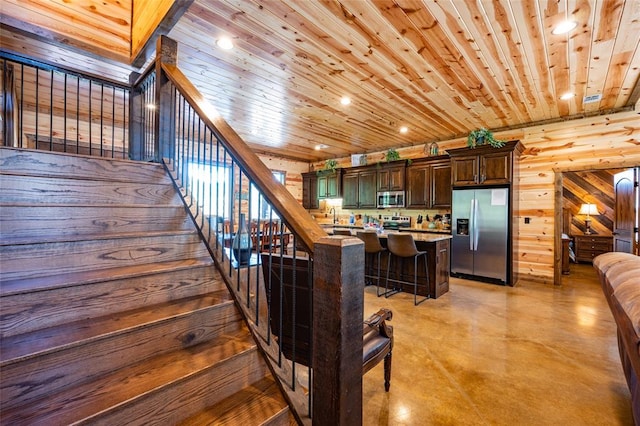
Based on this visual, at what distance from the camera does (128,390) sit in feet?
3.47

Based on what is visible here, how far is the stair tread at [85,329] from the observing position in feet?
3.39

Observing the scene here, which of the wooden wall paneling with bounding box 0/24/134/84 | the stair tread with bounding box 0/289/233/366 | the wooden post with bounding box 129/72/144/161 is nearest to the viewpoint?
the stair tread with bounding box 0/289/233/366

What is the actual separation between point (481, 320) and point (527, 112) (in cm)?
343

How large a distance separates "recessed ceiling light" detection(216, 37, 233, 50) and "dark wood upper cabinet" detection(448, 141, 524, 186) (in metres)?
4.24

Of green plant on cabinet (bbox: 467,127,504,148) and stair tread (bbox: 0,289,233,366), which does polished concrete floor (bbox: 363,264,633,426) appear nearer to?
stair tread (bbox: 0,289,233,366)

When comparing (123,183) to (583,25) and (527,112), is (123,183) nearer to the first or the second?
(583,25)

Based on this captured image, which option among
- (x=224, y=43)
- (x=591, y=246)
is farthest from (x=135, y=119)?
(x=591, y=246)

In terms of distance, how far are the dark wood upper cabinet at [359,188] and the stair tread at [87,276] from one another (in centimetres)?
569

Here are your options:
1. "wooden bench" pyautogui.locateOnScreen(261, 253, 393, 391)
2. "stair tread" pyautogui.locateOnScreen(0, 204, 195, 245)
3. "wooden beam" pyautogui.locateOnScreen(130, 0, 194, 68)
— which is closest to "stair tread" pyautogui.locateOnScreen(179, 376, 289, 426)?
"wooden bench" pyautogui.locateOnScreen(261, 253, 393, 391)

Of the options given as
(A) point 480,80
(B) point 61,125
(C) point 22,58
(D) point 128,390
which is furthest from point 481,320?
(B) point 61,125

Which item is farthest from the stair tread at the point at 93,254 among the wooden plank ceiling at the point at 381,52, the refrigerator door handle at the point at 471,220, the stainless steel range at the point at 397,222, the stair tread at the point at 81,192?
the stainless steel range at the point at 397,222

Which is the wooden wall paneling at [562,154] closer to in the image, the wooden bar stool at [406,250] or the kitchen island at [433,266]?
the kitchen island at [433,266]

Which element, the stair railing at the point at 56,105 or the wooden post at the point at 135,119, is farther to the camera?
the wooden post at the point at 135,119

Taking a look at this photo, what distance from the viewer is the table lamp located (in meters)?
6.77
